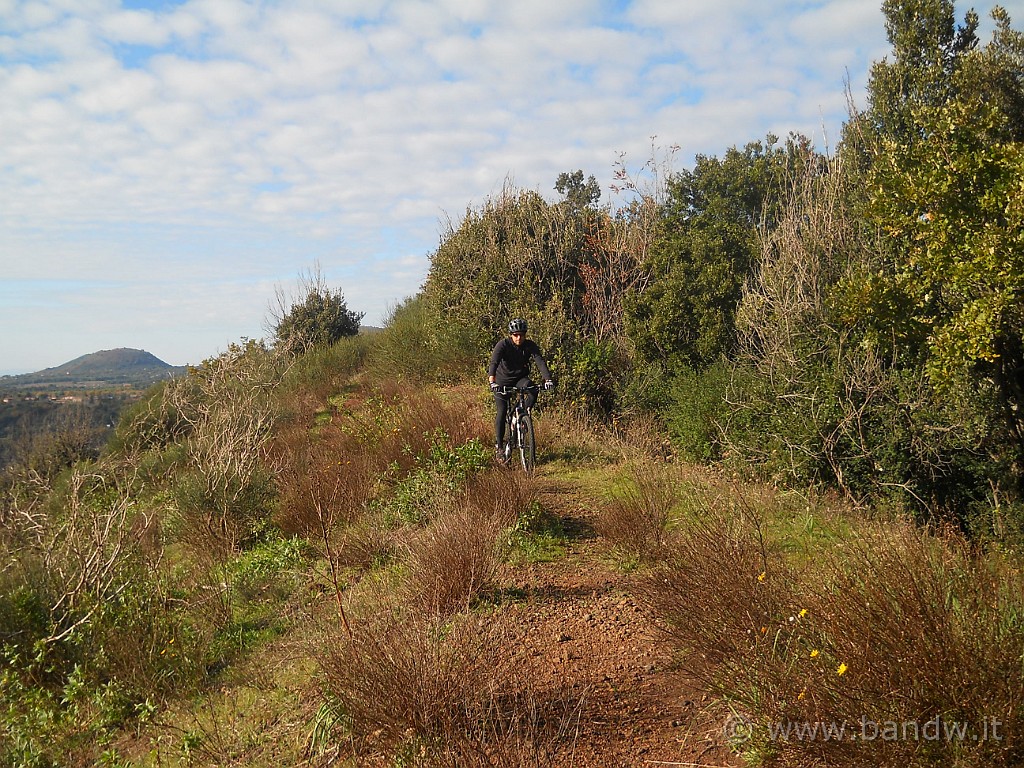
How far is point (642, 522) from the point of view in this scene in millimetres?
5422

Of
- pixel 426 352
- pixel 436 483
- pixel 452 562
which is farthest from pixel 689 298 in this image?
pixel 452 562

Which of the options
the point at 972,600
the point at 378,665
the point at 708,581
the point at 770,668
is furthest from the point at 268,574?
the point at 972,600

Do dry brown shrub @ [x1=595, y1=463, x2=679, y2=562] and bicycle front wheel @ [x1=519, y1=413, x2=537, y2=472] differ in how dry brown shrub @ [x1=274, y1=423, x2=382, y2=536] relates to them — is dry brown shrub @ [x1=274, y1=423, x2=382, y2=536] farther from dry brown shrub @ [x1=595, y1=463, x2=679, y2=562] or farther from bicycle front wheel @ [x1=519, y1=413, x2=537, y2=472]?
dry brown shrub @ [x1=595, y1=463, x2=679, y2=562]

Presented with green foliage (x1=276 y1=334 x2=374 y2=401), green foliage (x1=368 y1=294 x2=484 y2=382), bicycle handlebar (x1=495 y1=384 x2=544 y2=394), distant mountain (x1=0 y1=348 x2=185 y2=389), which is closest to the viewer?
bicycle handlebar (x1=495 y1=384 x2=544 y2=394)

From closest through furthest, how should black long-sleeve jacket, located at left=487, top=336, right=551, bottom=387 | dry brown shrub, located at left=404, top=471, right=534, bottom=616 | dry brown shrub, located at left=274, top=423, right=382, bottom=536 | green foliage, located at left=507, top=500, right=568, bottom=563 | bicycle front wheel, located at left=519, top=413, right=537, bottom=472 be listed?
dry brown shrub, located at left=404, top=471, right=534, bottom=616 < green foliage, located at left=507, top=500, right=568, bottom=563 < dry brown shrub, located at left=274, top=423, right=382, bottom=536 < bicycle front wheel, located at left=519, top=413, right=537, bottom=472 < black long-sleeve jacket, located at left=487, top=336, right=551, bottom=387

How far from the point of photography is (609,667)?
3.61 meters

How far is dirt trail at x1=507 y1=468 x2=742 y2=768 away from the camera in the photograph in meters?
2.85

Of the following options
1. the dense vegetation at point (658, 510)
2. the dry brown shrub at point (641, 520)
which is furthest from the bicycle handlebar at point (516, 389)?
the dry brown shrub at point (641, 520)

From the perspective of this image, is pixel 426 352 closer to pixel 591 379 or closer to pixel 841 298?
pixel 591 379

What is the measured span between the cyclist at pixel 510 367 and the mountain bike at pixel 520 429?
0.05 meters

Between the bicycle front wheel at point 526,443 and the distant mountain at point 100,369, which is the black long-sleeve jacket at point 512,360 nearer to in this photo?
the bicycle front wheel at point 526,443

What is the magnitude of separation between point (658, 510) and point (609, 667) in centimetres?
207

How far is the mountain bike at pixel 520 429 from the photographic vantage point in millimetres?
7762

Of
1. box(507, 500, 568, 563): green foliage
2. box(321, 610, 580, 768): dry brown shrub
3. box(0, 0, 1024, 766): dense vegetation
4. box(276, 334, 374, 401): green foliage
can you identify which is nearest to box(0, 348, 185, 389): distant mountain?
box(276, 334, 374, 401): green foliage
